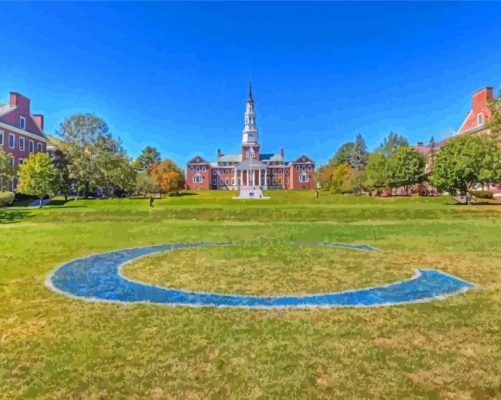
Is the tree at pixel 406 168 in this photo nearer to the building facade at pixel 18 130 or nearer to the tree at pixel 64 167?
the tree at pixel 64 167

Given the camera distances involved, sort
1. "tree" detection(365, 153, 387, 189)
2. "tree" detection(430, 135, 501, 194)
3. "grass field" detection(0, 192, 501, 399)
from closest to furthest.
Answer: "grass field" detection(0, 192, 501, 399) < "tree" detection(430, 135, 501, 194) < "tree" detection(365, 153, 387, 189)

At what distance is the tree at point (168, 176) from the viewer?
228ft

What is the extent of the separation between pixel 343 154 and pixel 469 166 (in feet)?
228

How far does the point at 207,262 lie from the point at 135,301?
4.40 meters

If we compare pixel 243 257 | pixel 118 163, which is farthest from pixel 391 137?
pixel 243 257

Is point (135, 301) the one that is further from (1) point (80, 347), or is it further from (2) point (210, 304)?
(1) point (80, 347)

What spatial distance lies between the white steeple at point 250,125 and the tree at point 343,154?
77.9 feet

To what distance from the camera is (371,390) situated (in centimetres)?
395

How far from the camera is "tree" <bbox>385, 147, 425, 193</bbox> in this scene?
58656 mm

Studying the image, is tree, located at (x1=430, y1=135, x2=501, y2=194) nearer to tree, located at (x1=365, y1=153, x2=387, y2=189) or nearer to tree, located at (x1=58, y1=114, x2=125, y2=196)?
tree, located at (x1=365, y1=153, x2=387, y2=189)

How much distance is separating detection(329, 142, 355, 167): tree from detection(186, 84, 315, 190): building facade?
6.64m

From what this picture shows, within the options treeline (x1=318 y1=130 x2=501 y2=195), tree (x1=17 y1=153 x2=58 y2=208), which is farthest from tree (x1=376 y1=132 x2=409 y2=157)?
tree (x1=17 y1=153 x2=58 y2=208)

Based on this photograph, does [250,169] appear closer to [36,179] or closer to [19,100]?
[19,100]

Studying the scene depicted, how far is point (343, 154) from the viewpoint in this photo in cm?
11150
